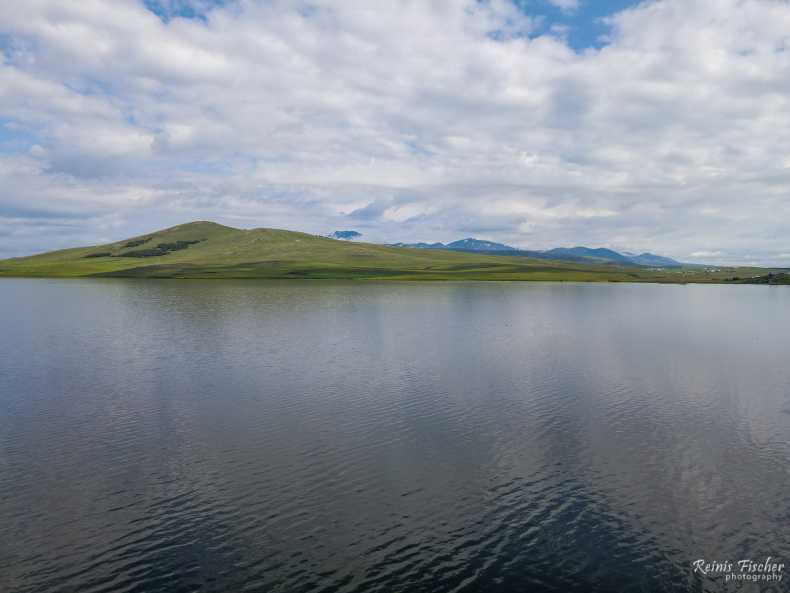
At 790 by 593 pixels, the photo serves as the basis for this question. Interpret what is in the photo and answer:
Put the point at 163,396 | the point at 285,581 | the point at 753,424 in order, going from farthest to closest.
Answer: the point at 163,396 → the point at 753,424 → the point at 285,581

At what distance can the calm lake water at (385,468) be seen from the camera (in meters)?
22.1

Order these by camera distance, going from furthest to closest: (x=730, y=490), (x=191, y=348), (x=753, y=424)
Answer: (x=191, y=348), (x=753, y=424), (x=730, y=490)

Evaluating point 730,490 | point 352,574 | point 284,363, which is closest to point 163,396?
point 284,363

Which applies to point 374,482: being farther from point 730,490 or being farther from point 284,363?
point 284,363

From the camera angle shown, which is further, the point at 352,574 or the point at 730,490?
the point at 730,490

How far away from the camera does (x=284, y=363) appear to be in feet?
197

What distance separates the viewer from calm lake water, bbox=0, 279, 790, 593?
72.4 feet

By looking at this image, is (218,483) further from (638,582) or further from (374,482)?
(638,582)

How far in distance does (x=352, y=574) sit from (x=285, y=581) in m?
2.60

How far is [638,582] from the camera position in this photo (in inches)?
838

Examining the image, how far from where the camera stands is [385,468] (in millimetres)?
31406

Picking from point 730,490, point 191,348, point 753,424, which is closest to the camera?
point 730,490

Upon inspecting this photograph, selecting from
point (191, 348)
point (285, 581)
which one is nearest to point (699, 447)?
point (285, 581)

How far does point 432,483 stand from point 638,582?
11.3 metres
